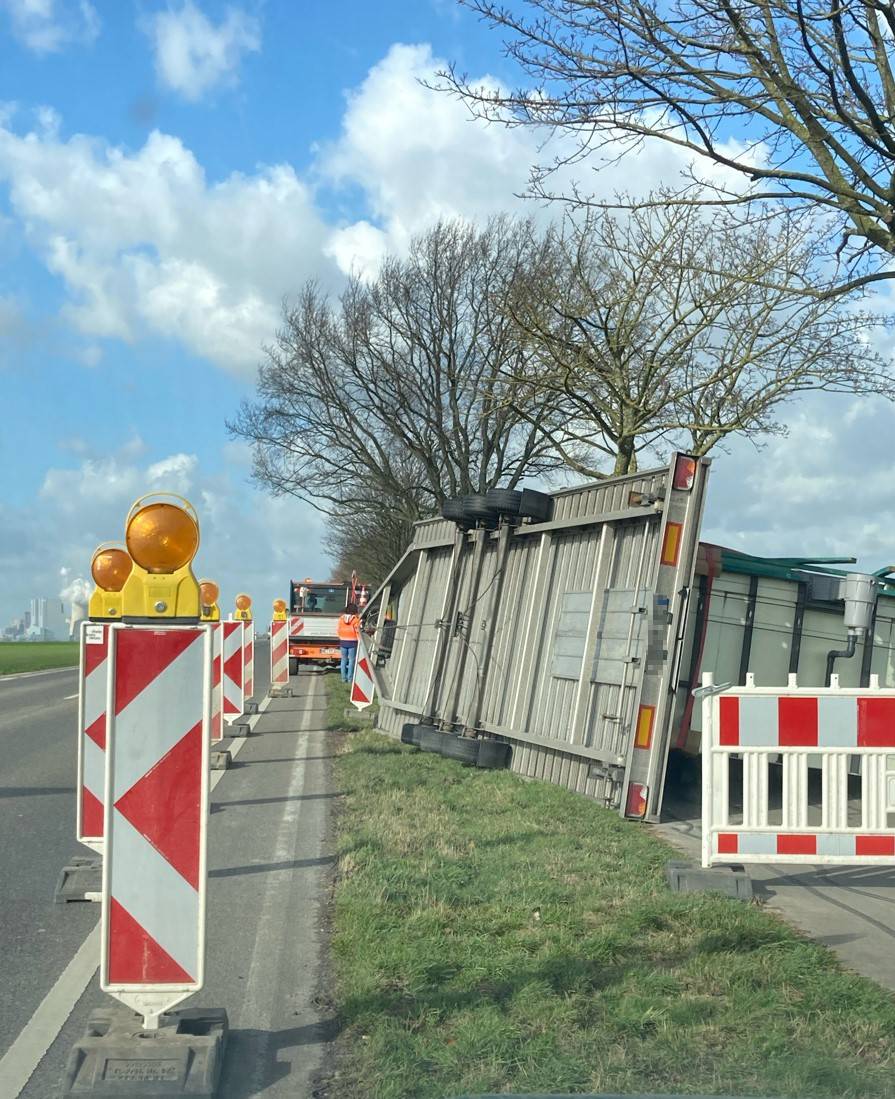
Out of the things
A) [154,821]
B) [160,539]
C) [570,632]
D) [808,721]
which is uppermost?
[570,632]

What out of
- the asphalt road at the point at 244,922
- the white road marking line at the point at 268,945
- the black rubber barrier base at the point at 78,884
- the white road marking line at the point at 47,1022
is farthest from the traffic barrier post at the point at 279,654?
the white road marking line at the point at 47,1022

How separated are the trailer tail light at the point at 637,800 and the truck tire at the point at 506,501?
3854mm

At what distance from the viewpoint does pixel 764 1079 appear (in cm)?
424

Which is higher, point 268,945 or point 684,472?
point 684,472

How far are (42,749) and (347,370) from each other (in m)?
24.1

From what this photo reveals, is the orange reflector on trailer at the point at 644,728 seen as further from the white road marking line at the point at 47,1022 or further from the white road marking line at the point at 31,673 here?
the white road marking line at the point at 31,673

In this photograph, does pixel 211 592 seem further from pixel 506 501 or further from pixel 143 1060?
pixel 143 1060

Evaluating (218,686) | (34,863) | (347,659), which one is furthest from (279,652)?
(34,863)

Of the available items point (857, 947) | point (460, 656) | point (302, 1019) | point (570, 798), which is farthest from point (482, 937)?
point (460, 656)

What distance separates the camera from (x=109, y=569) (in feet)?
24.6

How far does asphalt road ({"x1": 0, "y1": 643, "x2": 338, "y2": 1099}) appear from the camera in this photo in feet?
15.2

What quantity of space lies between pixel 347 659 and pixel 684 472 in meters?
19.0

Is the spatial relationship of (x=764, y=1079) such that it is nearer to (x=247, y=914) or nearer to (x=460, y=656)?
(x=247, y=914)

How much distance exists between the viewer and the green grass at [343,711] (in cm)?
1728
